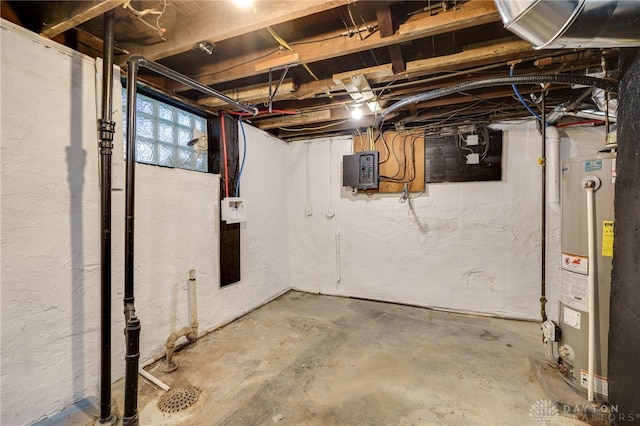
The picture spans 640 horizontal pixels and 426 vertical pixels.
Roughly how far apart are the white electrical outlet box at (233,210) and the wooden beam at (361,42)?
99 centimetres

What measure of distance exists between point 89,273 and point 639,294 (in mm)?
2743

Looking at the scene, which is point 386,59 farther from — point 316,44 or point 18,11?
point 18,11

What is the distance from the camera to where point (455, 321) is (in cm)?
271

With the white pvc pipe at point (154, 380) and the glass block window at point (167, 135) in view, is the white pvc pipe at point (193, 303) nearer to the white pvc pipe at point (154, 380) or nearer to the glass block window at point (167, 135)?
the white pvc pipe at point (154, 380)

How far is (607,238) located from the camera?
1417 millimetres

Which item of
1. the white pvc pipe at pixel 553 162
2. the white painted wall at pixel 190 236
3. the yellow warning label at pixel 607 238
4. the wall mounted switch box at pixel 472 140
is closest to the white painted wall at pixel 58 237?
the white painted wall at pixel 190 236

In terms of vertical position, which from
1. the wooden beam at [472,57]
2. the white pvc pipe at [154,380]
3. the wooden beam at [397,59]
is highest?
the wooden beam at [397,59]

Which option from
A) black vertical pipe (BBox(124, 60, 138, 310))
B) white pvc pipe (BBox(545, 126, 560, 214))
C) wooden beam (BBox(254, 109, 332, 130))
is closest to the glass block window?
black vertical pipe (BBox(124, 60, 138, 310))

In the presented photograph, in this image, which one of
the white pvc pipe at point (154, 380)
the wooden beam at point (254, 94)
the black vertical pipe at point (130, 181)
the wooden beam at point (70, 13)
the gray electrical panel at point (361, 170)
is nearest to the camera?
the wooden beam at point (70, 13)

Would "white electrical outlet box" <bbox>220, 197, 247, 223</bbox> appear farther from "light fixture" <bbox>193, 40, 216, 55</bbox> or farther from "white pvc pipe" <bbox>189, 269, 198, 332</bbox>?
"light fixture" <bbox>193, 40, 216, 55</bbox>

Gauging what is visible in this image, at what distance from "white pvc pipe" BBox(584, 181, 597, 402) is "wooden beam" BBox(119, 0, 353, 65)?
5.40 feet

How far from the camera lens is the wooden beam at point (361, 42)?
1295 millimetres

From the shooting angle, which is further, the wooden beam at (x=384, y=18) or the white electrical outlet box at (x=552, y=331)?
the white electrical outlet box at (x=552, y=331)

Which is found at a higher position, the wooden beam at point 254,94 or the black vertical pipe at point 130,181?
the wooden beam at point 254,94
